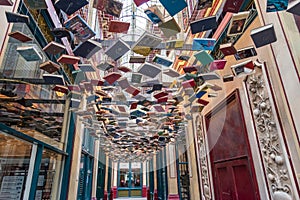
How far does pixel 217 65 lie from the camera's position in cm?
168

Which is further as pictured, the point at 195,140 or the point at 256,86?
the point at 195,140

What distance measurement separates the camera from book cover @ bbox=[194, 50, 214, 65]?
151 cm

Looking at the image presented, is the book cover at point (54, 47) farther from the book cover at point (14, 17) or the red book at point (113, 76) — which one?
the red book at point (113, 76)

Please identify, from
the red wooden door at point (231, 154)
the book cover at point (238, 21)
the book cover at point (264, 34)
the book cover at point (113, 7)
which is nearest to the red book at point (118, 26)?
the book cover at point (113, 7)

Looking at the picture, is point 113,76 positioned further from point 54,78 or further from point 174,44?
point 174,44

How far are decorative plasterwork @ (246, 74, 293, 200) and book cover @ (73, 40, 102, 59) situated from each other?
4.59ft

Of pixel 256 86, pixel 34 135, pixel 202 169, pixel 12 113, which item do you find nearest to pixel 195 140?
pixel 202 169

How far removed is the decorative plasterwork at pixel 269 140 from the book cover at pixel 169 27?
0.94 meters

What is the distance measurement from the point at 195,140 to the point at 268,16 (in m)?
2.53

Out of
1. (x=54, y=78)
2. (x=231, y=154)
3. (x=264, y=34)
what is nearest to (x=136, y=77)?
(x=54, y=78)

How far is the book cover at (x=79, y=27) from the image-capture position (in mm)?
1158

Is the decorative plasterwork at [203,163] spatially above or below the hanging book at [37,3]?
below

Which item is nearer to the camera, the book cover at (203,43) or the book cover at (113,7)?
the book cover at (113,7)

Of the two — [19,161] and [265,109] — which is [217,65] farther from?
[19,161]
